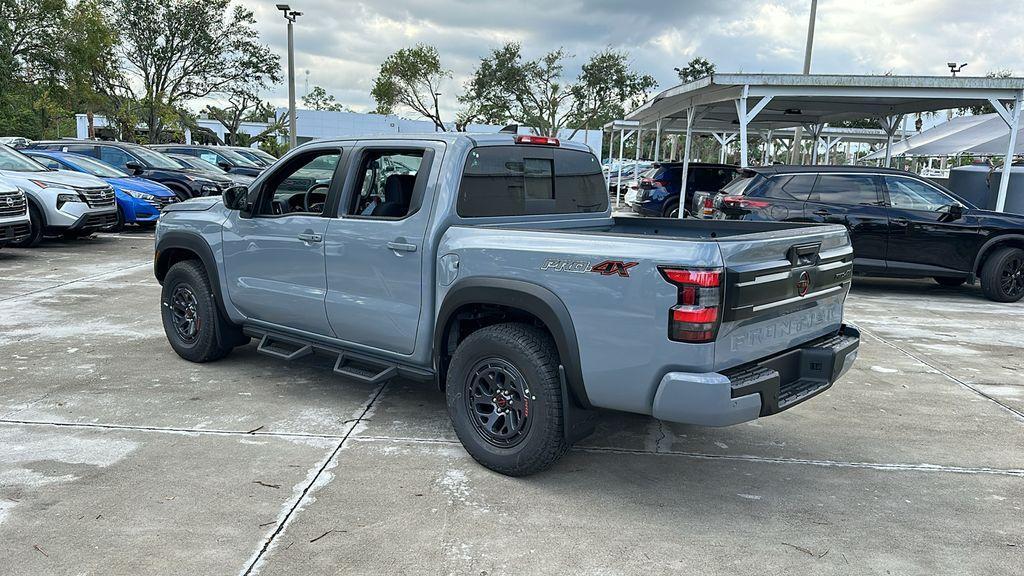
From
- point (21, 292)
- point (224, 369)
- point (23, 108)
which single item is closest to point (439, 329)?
point (224, 369)

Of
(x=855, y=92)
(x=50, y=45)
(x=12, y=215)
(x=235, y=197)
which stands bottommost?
(x=12, y=215)

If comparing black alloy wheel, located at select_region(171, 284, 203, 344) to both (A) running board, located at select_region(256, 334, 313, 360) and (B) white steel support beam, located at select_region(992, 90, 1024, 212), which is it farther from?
(B) white steel support beam, located at select_region(992, 90, 1024, 212)

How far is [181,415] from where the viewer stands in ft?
15.2

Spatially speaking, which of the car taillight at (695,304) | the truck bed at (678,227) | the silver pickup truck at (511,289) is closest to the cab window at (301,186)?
the silver pickup truck at (511,289)

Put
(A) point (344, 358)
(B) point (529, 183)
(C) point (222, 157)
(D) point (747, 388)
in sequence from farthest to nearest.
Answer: (C) point (222, 157)
(A) point (344, 358)
(B) point (529, 183)
(D) point (747, 388)

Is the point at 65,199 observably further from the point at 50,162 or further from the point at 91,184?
the point at 50,162

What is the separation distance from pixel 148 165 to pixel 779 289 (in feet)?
51.4

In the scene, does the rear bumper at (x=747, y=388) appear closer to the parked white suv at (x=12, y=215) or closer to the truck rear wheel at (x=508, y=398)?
the truck rear wheel at (x=508, y=398)

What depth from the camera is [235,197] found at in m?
5.25

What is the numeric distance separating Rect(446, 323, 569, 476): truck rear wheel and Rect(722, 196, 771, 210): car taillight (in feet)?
21.9

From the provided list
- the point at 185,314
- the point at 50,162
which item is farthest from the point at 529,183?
the point at 50,162

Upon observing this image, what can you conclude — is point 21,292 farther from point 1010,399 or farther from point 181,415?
point 1010,399

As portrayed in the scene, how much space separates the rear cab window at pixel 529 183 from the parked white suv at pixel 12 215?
856 centimetres

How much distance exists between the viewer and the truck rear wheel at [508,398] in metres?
3.56
